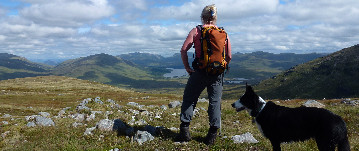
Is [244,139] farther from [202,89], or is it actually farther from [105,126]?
[105,126]

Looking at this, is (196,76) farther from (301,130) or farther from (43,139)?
(43,139)

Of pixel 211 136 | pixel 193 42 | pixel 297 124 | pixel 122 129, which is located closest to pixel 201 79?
pixel 193 42

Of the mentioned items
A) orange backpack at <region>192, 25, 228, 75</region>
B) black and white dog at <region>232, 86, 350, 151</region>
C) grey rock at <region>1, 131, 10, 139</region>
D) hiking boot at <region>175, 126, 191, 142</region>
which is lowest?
grey rock at <region>1, 131, 10, 139</region>

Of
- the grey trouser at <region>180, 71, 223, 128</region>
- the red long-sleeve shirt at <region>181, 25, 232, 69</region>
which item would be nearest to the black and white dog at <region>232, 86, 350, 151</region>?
the grey trouser at <region>180, 71, 223, 128</region>

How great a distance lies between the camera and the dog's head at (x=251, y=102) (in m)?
7.87

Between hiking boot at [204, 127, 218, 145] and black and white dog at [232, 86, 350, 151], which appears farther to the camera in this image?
hiking boot at [204, 127, 218, 145]

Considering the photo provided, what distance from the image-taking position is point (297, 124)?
6.79 m

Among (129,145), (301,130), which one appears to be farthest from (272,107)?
(129,145)

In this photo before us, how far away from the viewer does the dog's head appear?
787 cm

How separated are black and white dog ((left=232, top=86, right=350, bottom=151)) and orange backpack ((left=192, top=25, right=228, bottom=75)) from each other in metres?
1.68

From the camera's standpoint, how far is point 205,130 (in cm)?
1141

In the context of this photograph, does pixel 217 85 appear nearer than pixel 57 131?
Yes

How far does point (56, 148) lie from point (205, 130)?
21.7 ft

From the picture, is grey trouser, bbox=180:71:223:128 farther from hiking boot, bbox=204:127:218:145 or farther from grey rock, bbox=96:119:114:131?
grey rock, bbox=96:119:114:131
